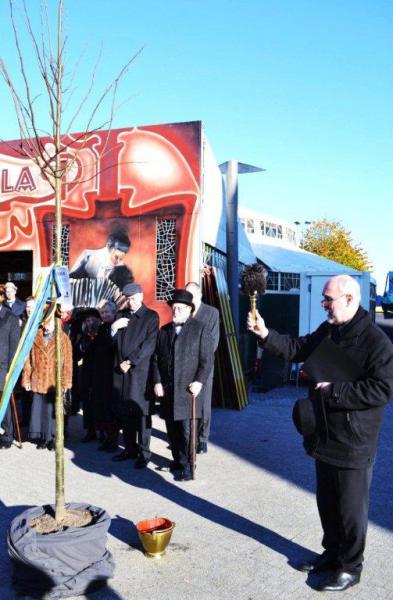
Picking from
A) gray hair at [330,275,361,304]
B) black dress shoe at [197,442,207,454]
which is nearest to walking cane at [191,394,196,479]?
black dress shoe at [197,442,207,454]

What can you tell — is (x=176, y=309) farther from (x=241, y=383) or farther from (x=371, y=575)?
(x=241, y=383)

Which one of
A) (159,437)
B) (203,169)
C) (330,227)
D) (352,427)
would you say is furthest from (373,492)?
(330,227)

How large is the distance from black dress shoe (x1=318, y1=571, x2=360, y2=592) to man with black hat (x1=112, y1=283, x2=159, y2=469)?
9.90 feet

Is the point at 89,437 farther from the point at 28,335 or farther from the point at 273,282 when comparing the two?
the point at 273,282

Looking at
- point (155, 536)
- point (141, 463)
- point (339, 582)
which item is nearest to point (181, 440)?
point (141, 463)

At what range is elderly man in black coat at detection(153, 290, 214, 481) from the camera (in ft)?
19.2

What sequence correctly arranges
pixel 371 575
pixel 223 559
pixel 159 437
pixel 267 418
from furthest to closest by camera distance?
pixel 267 418 → pixel 159 437 → pixel 223 559 → pixel 371 575

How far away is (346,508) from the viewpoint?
351cm

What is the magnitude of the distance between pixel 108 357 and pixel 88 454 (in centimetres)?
123

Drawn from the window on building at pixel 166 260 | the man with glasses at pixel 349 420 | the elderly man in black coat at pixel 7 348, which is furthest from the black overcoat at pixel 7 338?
the man with glasses at pixel 349 420

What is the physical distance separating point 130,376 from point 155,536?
8.77ft

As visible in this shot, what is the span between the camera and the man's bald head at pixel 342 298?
11.5 feet

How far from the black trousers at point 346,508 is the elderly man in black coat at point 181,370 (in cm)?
229

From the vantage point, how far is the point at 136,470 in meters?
6.13
